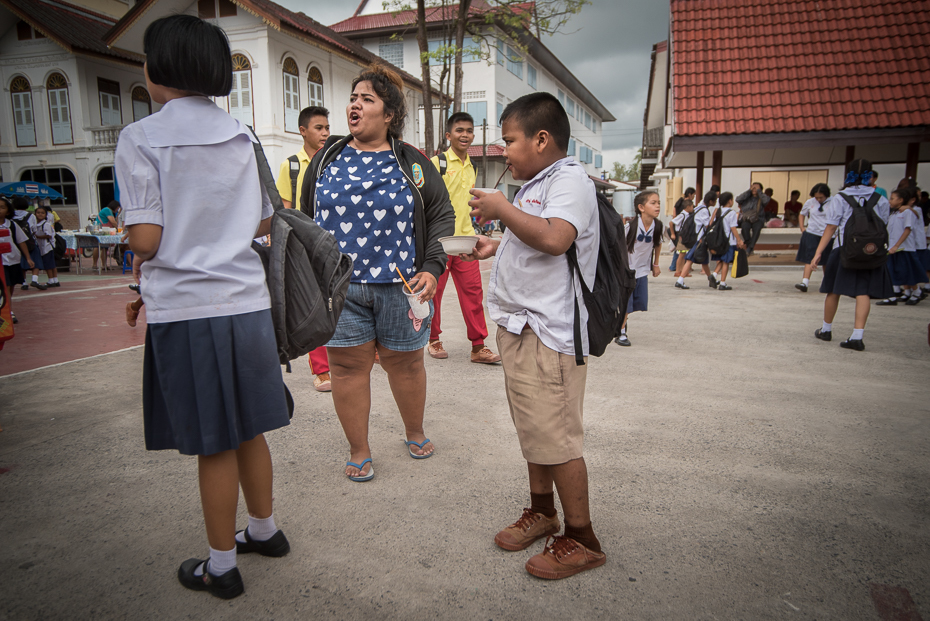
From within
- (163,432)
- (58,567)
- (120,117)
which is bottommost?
(58,567)

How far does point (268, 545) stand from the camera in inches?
86.4

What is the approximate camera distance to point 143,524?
8.04 feet

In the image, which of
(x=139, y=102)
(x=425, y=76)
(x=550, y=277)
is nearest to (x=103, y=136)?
(x=139, y=102)

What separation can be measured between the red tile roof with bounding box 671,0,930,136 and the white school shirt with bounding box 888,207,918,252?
4.71 meters

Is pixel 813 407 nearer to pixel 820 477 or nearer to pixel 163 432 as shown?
pixel 820 477

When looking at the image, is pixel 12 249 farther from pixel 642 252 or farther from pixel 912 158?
pixel 912 158

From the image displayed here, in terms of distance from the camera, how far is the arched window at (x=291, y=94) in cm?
2166

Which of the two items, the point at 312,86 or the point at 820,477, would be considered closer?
the point at 820,477

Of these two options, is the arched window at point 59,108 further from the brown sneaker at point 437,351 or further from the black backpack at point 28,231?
the brown sneaker at point 437,351

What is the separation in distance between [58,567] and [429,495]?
4.82 ft

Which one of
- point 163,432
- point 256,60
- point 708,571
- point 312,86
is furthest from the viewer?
point 312,86

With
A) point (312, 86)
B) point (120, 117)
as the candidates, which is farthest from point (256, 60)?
point (120, 117)

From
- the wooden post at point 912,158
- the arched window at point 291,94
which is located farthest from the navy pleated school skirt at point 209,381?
the arched window at point 291,94

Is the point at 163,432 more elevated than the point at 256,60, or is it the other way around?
the point at 256,60
